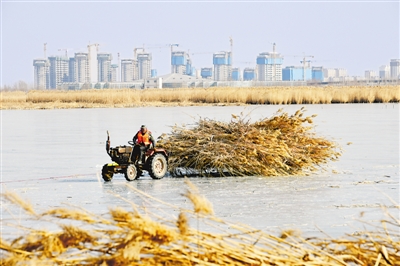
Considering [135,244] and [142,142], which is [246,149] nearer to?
[142,142]

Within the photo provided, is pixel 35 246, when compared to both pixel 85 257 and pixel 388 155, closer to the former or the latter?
pixel 85 257

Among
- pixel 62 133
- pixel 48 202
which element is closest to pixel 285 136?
pixel 48 202

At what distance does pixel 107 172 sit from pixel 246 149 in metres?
2.17

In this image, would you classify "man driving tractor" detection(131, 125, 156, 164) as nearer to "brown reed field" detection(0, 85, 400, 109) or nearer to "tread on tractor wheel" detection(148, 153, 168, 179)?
"tread on tractor wheel" detection(148, 153, 168, 179)

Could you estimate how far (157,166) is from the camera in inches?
434

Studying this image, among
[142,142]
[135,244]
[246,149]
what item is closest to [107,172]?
[142,142]

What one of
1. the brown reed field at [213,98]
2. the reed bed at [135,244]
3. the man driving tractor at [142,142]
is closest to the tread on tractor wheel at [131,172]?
Result: the man driving tractor at [142,142]

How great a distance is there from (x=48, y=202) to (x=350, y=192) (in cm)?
371

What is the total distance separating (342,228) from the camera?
658 cm

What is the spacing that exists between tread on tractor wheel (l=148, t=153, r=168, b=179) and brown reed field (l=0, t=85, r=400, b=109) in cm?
3361

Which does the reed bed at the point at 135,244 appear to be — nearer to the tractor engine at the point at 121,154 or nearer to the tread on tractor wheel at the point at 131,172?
the tread on tractor wheel at the point at 131,172

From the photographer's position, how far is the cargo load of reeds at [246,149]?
11320mm

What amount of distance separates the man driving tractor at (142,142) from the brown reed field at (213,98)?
111ft

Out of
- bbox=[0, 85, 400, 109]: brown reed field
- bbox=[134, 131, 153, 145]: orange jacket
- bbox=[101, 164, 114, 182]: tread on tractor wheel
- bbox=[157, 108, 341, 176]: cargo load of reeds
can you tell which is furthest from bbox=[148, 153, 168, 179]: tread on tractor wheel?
bbox=[0, 85, 400, 109]: brown reed field
